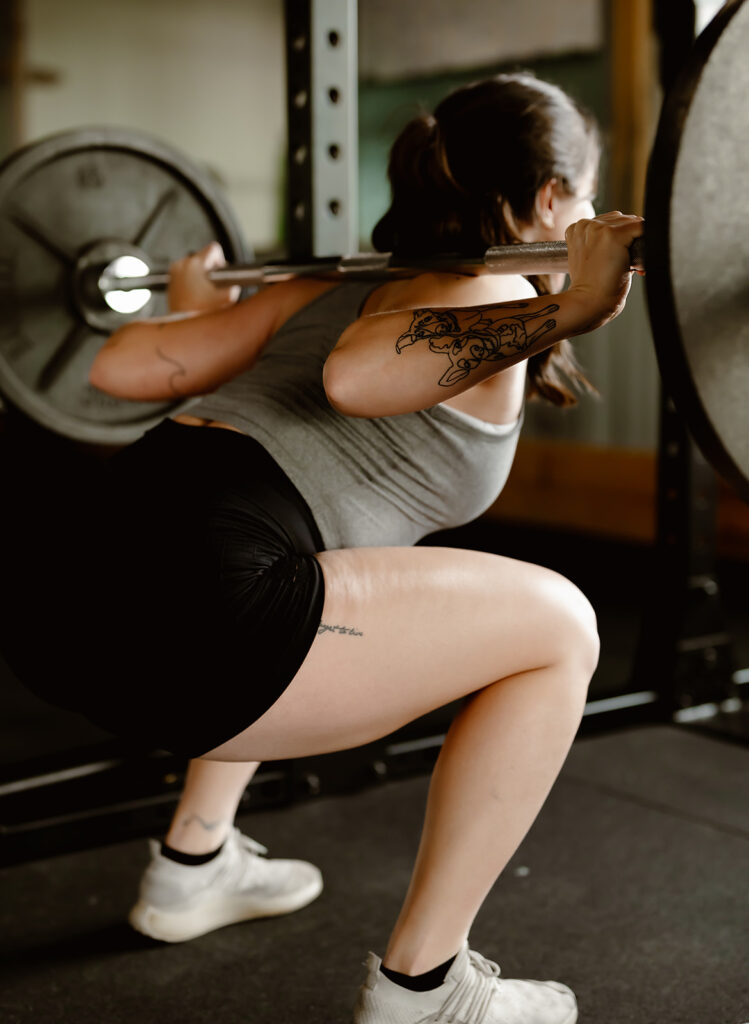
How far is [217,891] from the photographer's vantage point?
1624 mm

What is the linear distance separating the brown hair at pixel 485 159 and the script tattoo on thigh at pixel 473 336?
14 centimetres

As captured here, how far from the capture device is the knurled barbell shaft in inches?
46.0

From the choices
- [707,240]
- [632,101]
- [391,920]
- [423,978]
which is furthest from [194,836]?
[632,101]

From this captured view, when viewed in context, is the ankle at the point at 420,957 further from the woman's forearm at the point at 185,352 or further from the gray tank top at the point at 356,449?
the woman's forearm at the point at 185,352

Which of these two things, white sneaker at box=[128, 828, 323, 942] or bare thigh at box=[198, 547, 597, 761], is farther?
white sneaker at box=[128, 828, 323, 942]

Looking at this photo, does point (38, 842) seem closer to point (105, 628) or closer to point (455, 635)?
point (105, 628)

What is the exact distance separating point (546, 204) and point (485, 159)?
0.28 ft

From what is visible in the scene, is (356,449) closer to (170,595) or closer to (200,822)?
(170,595)

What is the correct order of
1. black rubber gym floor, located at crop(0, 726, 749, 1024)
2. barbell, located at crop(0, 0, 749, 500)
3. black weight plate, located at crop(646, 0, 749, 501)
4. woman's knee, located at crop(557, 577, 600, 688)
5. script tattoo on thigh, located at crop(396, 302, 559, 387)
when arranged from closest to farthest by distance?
black weight plate, located at crop(646, 0, 749, 501), script tattoo on thigh, located at crop(396, 302, 559, 387), woman's knee, located at crop(557, 577, 600, 688), black rubber gym floor, located at crop(0, 726, 749, 1024), barbell, located at crop(0, 0, 749, 500)

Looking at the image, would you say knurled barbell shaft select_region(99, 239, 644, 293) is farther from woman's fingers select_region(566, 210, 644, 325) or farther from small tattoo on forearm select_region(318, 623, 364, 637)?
small tattoo on forearm select_region(318, 623, 364, 637)

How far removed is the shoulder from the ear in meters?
0.07

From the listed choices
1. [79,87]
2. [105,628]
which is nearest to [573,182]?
[105,628]

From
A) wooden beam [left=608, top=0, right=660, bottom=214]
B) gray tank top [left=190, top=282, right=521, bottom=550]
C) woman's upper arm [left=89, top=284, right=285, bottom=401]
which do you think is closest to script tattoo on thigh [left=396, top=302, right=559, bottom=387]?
gray tank top [left=190, top=282, right=521, bottom=550]

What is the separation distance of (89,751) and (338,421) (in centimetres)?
99
